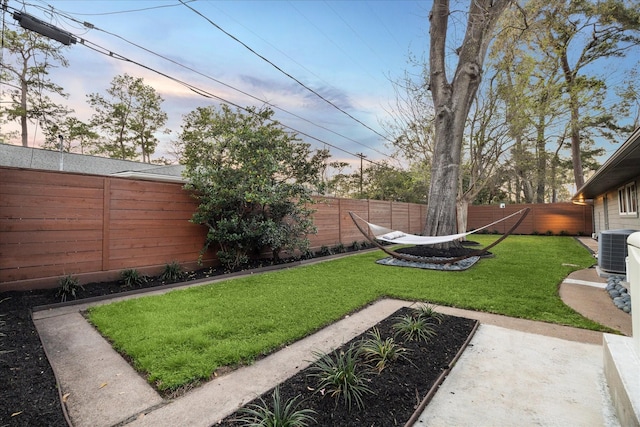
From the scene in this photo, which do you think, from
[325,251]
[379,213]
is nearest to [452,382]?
[325,251]

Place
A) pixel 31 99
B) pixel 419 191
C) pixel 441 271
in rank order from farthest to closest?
pixel 419 191 → pixel 31 99 → pixel 441 271

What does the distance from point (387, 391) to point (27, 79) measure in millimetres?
17170

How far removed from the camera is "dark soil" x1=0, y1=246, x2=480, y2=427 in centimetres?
152

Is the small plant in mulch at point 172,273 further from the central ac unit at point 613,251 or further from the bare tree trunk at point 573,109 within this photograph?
the bare tree trunk at point 573,109

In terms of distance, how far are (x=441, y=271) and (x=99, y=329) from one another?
550 centimetres

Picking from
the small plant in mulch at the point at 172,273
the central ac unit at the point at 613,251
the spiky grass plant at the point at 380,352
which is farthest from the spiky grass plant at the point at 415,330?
the central ac unit at the point at 613,251

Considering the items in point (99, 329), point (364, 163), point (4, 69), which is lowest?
point (99, 329)

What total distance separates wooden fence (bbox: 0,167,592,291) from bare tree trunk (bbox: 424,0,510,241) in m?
5.69

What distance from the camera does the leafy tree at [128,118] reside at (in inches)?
591

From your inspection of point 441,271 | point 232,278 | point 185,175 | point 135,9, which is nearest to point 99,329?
point 232,278

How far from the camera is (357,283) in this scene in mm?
4789

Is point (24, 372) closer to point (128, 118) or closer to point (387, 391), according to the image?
point (387, 391)

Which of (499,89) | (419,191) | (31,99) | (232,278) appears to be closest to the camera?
(232,278)

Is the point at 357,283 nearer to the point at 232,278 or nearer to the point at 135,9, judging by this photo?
the point at 232,278
